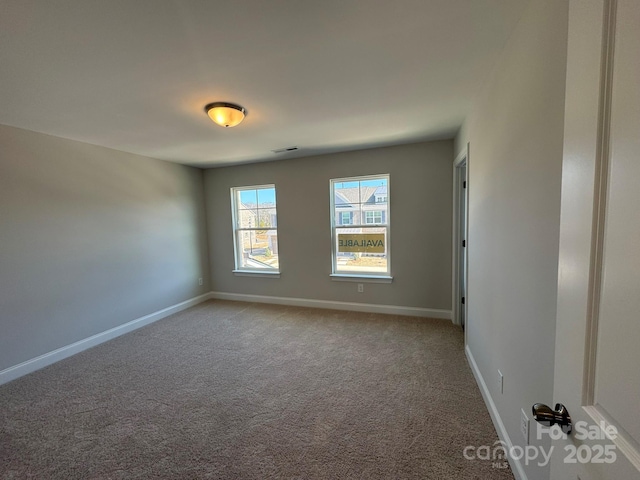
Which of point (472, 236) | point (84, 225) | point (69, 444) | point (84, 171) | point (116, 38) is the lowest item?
point (69, 444)

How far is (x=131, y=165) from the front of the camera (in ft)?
11.9

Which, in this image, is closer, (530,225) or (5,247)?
(530,225)

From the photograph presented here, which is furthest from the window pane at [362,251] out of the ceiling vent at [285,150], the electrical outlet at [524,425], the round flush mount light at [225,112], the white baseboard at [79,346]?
the white baseboard at [79,346]

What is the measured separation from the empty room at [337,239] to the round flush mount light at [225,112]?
0.02 m

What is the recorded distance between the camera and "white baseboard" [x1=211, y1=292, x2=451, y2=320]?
3.66m

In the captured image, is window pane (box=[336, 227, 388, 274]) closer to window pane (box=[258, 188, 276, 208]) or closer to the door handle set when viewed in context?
window pane (box=[258, 188, 276, 208])

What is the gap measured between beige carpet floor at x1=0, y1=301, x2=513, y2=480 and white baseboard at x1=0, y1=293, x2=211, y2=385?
102 millimetres

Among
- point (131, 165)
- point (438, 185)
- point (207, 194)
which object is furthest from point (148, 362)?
point (438, 185)

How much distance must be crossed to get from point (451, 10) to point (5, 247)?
395cm

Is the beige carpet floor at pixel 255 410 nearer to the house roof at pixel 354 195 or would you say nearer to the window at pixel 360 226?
the window at pixel 360 226

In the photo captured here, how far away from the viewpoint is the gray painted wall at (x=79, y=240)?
254cm

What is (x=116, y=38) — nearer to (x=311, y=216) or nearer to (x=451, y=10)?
(x=451, y=10)

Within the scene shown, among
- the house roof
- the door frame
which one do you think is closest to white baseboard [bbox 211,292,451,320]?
the door frame

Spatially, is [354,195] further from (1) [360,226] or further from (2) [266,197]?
(2) [266,197]
